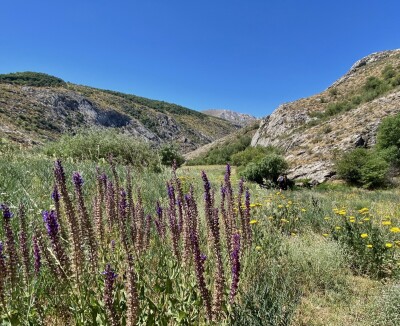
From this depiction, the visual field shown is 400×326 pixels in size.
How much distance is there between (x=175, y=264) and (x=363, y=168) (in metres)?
28.2

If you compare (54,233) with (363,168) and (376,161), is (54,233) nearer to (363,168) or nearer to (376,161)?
(363,168)

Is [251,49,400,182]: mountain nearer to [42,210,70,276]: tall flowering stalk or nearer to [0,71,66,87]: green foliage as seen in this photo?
[42,210,70,276]: tall flowering stalk

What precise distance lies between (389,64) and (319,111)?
16544 mm

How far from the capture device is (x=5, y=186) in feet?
18.3

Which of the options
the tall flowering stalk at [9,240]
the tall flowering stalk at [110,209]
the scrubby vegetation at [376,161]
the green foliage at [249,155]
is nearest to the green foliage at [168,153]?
the green foliage at [249,155]

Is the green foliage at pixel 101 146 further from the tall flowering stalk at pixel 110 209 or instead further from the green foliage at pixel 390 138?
the green foliage at pixel 390 138

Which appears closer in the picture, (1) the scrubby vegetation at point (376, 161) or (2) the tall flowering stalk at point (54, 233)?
(2) the tall flowering stalk at point (54, 233)

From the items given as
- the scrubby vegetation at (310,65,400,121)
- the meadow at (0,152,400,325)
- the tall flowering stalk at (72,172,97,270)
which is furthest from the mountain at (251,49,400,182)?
the tall flowering stalk at (72,172,97,270)

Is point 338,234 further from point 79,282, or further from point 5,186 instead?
point 5,186

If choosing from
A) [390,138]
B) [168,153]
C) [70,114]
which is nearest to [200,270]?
[168,153]

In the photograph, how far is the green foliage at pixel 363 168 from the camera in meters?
26.4

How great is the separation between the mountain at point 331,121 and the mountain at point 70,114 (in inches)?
1478

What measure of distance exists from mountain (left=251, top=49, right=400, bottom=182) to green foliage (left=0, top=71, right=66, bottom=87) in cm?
10992

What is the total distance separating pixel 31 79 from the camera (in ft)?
449
